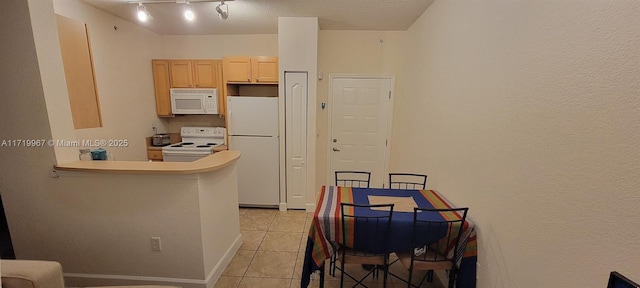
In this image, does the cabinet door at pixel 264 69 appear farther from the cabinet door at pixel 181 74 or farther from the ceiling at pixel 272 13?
the cabinet door at pixel 181 74

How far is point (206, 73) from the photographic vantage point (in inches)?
146

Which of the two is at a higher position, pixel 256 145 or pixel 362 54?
pixel 362 54

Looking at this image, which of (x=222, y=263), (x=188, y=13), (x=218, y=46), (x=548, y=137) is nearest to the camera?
(x=548, y=137)

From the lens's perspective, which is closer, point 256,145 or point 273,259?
point 273,259

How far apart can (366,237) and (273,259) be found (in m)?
1.22

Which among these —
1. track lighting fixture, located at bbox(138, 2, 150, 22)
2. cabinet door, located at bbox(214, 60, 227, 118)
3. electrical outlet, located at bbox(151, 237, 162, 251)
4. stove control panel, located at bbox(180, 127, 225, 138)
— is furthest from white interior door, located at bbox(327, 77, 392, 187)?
electrical outlet, located at bbox(151, 237, 162, 251)

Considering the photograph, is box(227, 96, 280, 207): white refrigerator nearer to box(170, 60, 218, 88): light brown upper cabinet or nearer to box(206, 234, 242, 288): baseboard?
box(170, 60, 218, 88): light brown upper cabinet

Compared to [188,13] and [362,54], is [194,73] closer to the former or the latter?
[188,13]

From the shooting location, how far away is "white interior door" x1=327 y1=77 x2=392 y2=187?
3.74 metres

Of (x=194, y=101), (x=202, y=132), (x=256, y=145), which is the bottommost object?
(x=256, y=145)

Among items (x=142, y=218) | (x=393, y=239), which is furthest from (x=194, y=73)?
(x=393, y=239)

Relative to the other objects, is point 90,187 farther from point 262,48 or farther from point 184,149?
point 262,48

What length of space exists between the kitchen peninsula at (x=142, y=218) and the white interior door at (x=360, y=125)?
2.19 m

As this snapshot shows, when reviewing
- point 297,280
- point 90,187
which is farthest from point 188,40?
point 297,280
